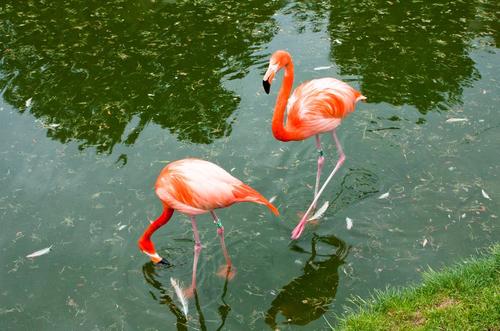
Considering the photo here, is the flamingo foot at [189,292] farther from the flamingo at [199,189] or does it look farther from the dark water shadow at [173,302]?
the flamingo at [199,189]

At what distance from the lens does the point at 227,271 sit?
445 cm

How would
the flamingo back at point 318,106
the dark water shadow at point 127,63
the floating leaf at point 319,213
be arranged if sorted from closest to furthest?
the flamingo back at point 318,106 < the floating leaf at point 319,213 < the dark water shadow at point 127,63

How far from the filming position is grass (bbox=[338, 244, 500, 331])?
3479 mm

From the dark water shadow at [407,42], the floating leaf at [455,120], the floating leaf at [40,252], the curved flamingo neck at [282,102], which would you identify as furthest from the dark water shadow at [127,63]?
the floating leaf at [455,120]

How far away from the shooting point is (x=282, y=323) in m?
4.01

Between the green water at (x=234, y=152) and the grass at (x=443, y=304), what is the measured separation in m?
0.36

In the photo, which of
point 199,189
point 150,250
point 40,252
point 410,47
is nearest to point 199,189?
point 199,189

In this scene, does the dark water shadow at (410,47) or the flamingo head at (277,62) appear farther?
the dark water shadow at (410,47)

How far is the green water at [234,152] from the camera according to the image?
14.3 ft

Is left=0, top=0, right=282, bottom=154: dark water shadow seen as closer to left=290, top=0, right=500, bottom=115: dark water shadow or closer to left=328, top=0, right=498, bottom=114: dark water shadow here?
left=290, top=0, right=500, bottom=115: dark water shadow

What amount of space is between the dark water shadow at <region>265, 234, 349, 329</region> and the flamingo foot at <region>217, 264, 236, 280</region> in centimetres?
43

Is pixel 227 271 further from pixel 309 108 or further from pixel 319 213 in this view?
pixel 309 108

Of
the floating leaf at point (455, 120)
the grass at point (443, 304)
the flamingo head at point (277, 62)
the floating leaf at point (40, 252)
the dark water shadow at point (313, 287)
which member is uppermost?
→ the flamingo head at point (277, 62)

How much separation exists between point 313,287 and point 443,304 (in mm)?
Answer: 1018
